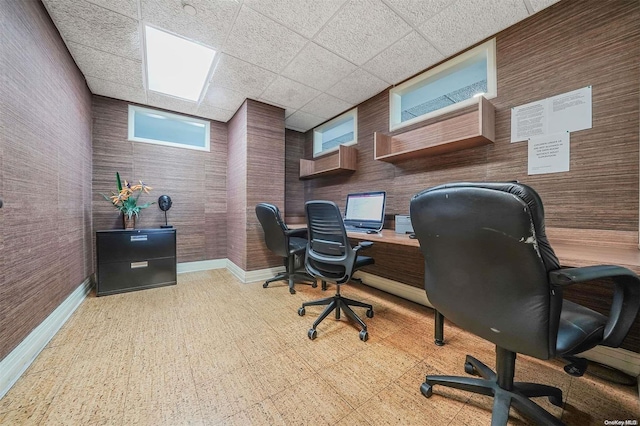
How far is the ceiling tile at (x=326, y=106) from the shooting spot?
3.06m

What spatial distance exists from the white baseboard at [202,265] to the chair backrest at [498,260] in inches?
145

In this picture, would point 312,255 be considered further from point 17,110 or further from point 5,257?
point 17,110

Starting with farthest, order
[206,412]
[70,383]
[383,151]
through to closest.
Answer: [383,151]
[70,383]
[206,412]

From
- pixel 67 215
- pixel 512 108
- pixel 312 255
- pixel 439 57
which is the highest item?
pixel 439 57

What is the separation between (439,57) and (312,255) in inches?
90.8

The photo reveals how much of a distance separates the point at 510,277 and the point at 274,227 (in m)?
2.23

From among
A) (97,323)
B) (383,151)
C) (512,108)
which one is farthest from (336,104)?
(97,323)

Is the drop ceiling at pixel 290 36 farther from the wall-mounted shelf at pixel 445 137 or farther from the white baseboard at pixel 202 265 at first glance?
the white baseboard at pixel 202 265

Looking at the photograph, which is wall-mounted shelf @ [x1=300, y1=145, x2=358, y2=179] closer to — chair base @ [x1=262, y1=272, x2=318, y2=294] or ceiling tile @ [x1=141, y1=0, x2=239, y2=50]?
chair base @ [x1=262, y1=272, x2=318, y2=294]

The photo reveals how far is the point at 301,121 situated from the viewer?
380 centimetres

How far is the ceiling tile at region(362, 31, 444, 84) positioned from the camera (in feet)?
6.61

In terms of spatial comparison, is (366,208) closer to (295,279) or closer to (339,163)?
(339,163)

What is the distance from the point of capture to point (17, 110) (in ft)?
4.62

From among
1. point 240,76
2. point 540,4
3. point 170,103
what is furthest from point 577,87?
point 170,103
